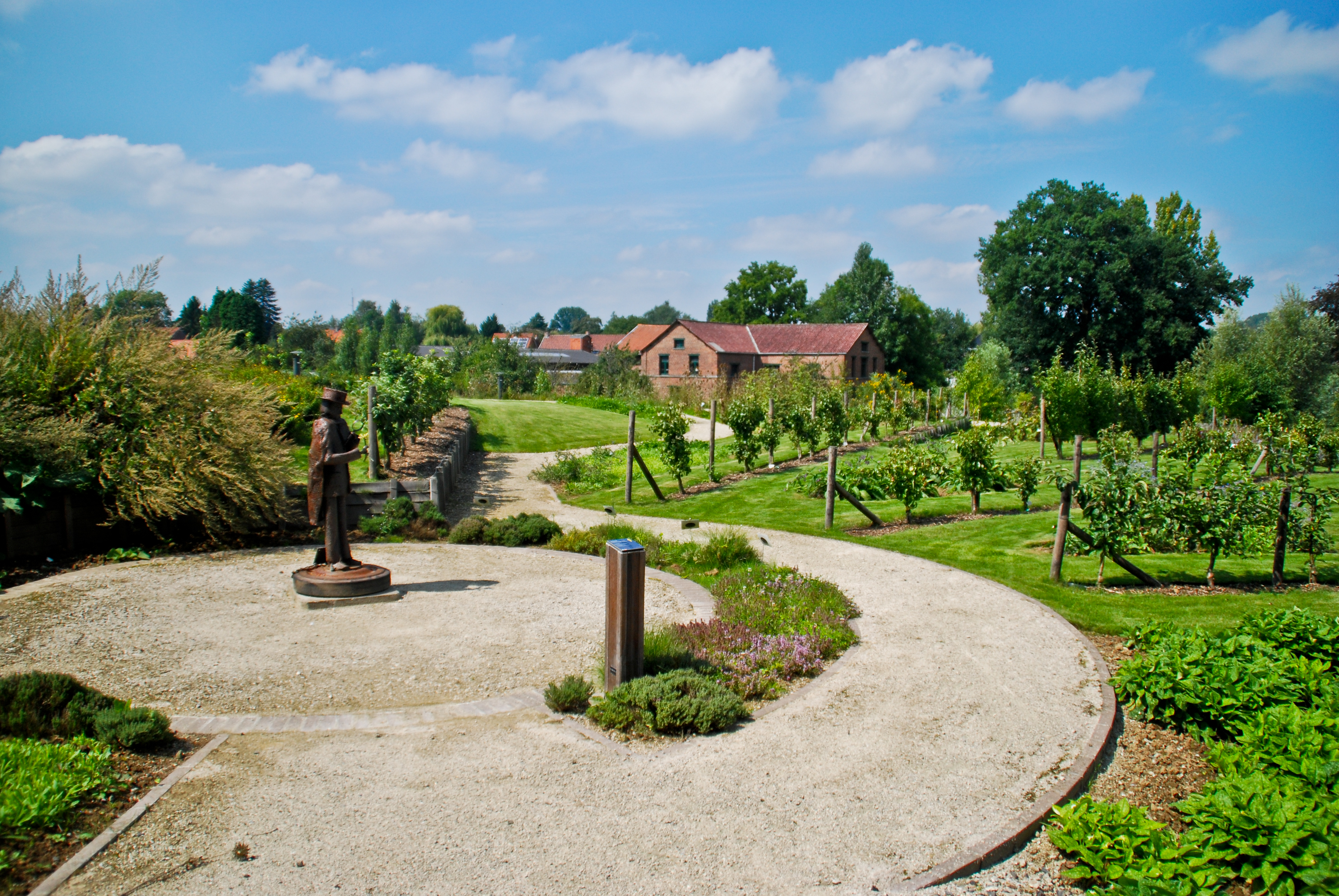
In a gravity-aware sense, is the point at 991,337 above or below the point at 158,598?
above

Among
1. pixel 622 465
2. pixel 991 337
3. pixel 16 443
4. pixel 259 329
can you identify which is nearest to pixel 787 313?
pixel 991 337

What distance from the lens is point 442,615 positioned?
8477 millimetres

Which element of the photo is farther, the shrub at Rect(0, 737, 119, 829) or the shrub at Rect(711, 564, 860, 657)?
the shrub at Rect(711, 564, 860, 657)

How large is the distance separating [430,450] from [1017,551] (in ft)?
45.2

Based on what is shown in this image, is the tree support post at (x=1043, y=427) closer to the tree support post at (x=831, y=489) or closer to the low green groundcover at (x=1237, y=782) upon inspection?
the tree support post at (x=831, y=489)

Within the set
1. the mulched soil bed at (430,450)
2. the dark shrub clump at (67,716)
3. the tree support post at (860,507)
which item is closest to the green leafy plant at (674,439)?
the tree support post at (860,507)

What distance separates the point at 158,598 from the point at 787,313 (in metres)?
79.2

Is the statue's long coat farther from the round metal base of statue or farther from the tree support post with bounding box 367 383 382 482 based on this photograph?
the tree support post with bounding box 367 383 382 482

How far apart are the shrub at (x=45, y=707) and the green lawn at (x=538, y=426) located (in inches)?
750

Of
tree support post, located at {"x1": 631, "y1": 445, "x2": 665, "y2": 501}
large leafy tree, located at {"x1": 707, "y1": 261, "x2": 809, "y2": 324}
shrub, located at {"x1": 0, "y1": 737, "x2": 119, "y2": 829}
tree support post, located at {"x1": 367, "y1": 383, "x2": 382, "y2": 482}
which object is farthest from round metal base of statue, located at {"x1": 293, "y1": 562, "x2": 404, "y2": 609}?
large leafy tree, located at {"x1": 707, "y1": 261, "x2": 809, "y2": 324}

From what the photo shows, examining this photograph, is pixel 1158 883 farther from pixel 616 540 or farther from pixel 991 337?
pixel 991 337

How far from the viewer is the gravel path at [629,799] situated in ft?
13.2

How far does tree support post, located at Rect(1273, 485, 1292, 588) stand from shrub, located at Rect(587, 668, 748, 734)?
769 cm

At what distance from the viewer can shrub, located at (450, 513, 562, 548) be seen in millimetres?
12203
